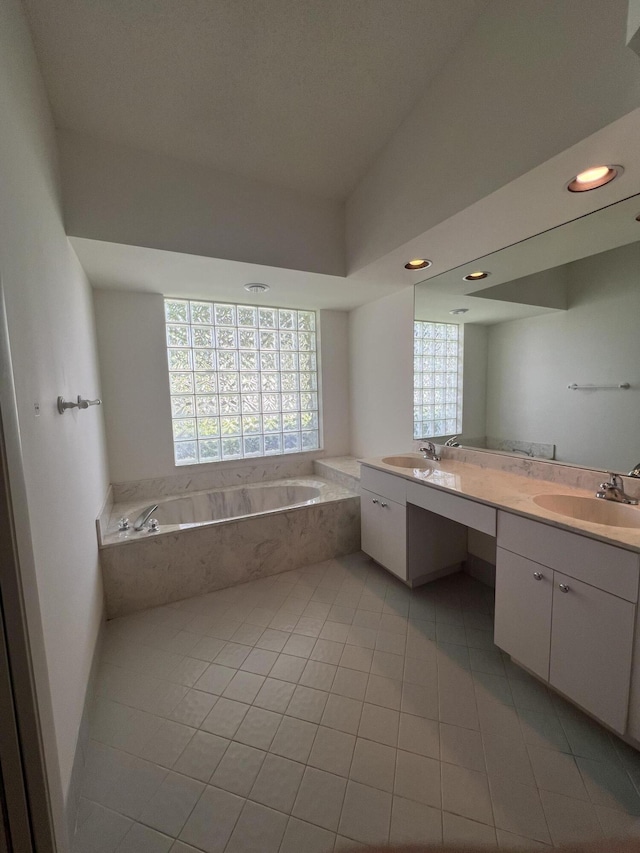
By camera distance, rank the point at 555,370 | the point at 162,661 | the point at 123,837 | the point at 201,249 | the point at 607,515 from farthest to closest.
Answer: the point at 201,249
the point at 555,370
the point at 162,661
the point at 607,515
the point at 123,837

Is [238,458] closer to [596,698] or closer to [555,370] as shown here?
[555,370]

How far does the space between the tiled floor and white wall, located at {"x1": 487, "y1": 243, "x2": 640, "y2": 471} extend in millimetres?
1116

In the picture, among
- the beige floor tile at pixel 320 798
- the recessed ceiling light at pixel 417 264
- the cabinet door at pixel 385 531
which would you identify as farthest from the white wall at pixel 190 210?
the beige floor tile at pixel 320 798

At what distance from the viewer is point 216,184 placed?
194cm

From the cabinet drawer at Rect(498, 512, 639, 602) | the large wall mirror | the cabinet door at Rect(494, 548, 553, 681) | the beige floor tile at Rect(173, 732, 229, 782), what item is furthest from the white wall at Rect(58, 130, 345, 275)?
the beige floor tile at Rect(173, 732, 229, 782)

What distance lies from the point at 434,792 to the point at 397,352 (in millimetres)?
2532

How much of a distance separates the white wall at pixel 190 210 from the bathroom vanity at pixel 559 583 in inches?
66.0

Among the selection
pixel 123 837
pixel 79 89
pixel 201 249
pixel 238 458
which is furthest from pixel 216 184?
pixel 123 837

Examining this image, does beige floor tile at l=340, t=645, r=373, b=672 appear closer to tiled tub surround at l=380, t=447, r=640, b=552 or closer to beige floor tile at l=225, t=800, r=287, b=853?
beige floor tile at l=225, t=800, r=287, b=853

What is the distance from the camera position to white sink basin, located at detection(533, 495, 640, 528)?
1380 mm

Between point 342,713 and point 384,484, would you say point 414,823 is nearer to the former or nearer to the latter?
point 342,713

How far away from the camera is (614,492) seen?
1.45 meters

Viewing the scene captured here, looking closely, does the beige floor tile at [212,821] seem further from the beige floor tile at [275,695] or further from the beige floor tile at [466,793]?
the beige floor tile at [466,793]

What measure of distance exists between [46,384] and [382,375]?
8.00 ft
